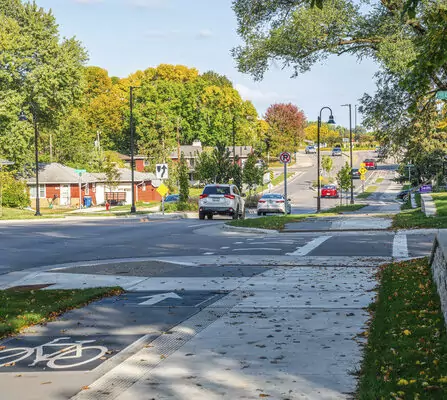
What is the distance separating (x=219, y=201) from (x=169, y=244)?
16.6 meters

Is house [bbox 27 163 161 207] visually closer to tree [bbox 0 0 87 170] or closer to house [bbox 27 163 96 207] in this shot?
house [bbox 27 163 96 207]

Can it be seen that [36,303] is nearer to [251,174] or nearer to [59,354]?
[59,354]

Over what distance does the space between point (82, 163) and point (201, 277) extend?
285 feet

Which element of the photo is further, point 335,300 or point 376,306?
point 335,300

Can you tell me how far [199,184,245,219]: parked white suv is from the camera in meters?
40.2

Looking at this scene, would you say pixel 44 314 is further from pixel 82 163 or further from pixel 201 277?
pixel 82 163

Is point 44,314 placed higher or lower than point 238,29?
lower

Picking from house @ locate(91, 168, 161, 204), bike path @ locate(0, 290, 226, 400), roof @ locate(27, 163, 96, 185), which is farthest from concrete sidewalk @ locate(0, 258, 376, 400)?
house @ locate(91, 168, 161, 204)

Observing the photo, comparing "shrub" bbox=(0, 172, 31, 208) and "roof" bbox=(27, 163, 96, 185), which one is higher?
"roof" bbox=(27, 163, 96, 185)

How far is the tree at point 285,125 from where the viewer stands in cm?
13500

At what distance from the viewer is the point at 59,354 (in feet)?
27.1

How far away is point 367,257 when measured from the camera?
18453mm

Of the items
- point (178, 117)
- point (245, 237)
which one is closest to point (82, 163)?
point (178, 117)

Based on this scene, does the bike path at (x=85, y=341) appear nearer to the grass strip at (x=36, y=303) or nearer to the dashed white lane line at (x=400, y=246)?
the grass strip at (x=36, y=303)
